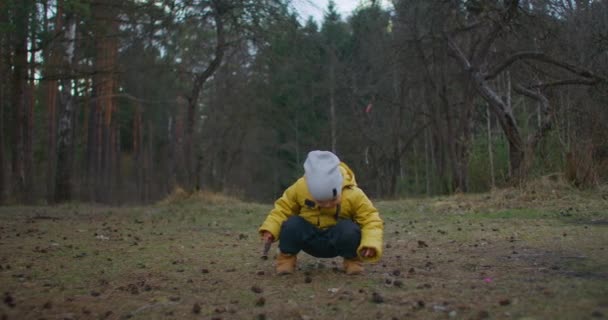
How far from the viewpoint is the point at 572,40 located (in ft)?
37.0

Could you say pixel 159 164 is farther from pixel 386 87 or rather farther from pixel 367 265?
pixel 367 265

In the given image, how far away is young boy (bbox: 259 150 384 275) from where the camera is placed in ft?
15.1

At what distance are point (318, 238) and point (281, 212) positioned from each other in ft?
1.28

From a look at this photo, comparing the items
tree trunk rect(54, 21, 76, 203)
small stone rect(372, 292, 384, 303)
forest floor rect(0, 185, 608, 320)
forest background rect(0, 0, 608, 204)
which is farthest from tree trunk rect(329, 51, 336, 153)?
small stone rect(372, 292, 384, 303)

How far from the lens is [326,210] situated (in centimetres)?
490

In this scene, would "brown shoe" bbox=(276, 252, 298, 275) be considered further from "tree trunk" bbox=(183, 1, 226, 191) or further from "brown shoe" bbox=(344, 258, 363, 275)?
"tree trunk" bbox=(183, 1, 226, 191)

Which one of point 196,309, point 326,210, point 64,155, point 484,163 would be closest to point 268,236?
point 326,210

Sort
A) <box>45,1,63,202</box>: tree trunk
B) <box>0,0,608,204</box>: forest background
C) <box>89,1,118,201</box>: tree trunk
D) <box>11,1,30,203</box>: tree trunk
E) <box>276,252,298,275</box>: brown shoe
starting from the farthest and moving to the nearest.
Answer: <box>89,1,118,201</box>: tree trunk, <box>45,1,63,202</box>: tree trunk, <box>11,1,30,203</box>: tree trunk, <box>0,0,608,204</box>: forest background, <box>276,252,298,275</box>: brown shoe

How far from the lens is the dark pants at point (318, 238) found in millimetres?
4777

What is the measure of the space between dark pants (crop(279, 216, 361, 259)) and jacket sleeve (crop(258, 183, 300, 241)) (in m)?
0.10

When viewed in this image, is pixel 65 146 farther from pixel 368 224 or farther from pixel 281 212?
pixel 368 224

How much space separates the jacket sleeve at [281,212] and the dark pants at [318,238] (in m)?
0.10

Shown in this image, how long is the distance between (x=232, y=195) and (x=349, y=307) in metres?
13.1

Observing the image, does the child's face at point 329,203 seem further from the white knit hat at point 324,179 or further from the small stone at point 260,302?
the small stone at point 260,302
